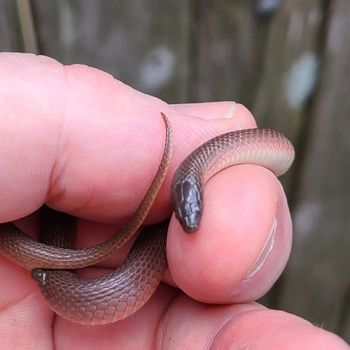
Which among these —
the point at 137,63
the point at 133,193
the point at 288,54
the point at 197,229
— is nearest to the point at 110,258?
the point at 133,193

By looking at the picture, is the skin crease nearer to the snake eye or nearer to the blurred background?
the snake eye

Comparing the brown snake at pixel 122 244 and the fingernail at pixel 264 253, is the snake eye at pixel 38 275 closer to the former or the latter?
the brown snake at pixel 122 244

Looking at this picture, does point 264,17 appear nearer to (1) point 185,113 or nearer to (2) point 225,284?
(1) point 185,113

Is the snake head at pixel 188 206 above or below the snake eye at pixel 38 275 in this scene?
above

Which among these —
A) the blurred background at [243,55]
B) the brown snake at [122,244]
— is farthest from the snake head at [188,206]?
the blurred background at [243,55]

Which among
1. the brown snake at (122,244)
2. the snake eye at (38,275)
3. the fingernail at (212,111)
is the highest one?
the fingernail at (212,111)

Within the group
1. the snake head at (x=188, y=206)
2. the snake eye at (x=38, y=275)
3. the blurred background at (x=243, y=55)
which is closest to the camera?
the snake head at (x=188, y=206)

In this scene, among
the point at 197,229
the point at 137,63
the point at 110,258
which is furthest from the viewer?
the point at 137,63
